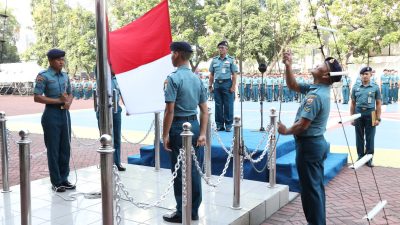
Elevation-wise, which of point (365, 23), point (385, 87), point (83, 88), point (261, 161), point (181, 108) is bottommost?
point (261, 161)

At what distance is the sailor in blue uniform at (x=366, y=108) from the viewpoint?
7.09 metres

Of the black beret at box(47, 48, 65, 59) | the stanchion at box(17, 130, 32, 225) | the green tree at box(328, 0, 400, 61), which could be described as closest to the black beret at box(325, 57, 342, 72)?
the stanchion at box(17, 130, 32, 225)

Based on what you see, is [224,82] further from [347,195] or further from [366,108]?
[347,195]

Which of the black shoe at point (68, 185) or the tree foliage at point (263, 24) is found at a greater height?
the tree foliage at point (263, 24)

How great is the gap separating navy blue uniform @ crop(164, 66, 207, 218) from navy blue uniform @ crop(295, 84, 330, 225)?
999 millimetres

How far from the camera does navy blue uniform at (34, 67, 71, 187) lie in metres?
4.96

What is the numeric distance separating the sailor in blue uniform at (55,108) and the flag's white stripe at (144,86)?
0.85 metres

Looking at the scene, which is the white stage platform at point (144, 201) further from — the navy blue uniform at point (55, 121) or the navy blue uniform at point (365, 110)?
the navy blue uniform at point (365, 110)

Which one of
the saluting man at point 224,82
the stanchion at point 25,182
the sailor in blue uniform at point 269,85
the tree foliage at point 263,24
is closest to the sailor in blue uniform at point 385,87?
the tree foliage at point 263,24

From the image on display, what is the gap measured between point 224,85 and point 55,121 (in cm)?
355

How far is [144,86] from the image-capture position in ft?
16.0

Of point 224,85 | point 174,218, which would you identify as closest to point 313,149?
point 174,218

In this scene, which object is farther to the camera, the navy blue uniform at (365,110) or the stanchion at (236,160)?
the navy blue uniform at (365,110)

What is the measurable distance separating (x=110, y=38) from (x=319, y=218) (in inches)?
118
